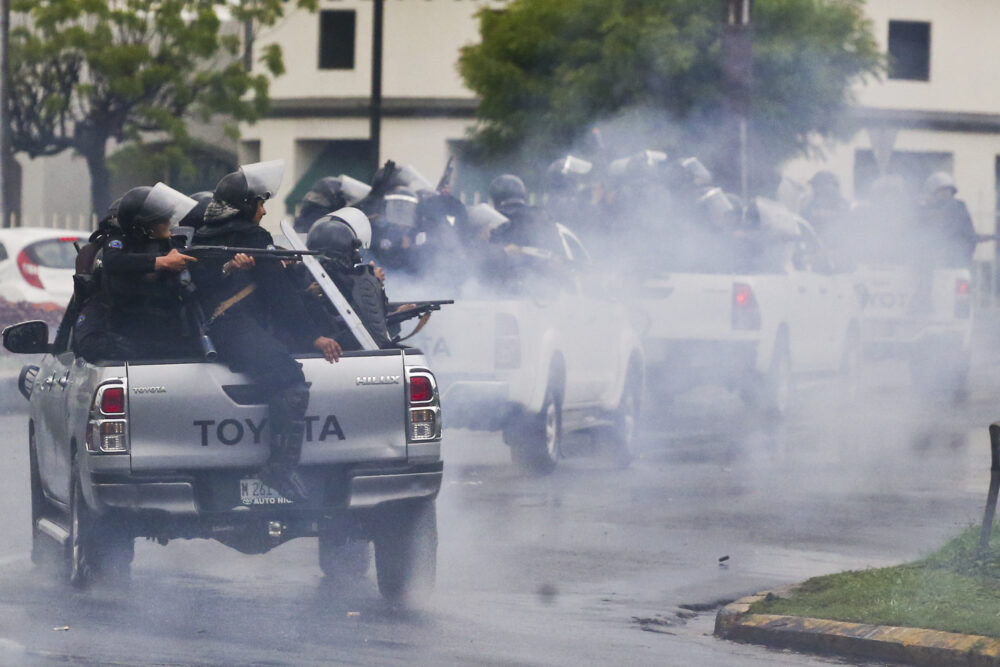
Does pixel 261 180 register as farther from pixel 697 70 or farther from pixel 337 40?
pixel 337 40

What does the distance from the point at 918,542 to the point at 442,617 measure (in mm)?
3451

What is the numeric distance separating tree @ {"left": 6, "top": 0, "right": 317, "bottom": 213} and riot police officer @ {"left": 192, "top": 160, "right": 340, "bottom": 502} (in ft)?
95.9

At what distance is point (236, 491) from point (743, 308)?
9540 millimetres

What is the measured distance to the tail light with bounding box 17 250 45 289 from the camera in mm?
21439

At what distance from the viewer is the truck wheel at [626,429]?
1455 centimetres

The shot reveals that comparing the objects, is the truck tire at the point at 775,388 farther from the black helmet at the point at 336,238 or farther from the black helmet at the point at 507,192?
the black helmet at the point at 336,238

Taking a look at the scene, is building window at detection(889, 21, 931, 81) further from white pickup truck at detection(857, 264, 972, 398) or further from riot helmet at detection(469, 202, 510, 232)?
riot helmet at detection(469, 202, 510, 232)

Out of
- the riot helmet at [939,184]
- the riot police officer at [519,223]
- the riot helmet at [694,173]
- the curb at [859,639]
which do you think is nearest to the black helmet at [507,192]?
the riot police officer at [519,223]

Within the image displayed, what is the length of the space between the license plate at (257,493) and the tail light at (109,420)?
1.61 ft

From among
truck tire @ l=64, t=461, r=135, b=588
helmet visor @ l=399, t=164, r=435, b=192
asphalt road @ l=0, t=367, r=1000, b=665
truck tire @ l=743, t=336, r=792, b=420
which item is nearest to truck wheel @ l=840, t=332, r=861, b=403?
truck tire @ l=743, t=336, r=792, b=420

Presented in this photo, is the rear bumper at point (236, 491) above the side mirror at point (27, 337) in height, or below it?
below

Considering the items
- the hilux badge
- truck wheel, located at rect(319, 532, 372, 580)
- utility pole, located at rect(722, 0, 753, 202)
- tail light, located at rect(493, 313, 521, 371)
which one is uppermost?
utility pole, located at rect(722, 0, 753, 202)

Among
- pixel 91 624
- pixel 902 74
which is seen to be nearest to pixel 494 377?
pixel 91 624

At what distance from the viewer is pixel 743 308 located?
55.2 ft
